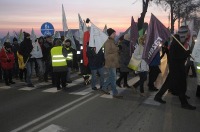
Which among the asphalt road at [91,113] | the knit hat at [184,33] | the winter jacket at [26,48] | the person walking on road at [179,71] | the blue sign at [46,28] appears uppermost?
the blue sign at [46,28]

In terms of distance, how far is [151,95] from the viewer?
1132 centimetres

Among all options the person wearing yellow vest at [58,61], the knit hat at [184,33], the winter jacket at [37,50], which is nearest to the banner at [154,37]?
the knit hat at [184,33]

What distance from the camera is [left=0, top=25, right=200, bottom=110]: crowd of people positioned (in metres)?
9.48

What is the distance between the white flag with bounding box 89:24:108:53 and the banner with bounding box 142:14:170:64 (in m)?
1.86

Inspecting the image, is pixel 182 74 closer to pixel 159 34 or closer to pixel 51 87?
pixel 159 34

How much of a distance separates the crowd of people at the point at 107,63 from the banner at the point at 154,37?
1.79ft

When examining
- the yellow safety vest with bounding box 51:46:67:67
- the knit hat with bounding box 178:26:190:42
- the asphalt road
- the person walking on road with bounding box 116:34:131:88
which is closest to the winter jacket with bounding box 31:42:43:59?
the yellow safety vest with bounding box 51:46:67:67

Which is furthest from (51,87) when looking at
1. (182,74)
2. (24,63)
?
(182,74)

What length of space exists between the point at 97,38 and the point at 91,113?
12.1ft

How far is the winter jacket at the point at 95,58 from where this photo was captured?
12.2m

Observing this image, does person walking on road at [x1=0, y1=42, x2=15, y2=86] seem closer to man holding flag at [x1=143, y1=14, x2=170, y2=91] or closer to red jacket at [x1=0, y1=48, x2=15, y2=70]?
red jacket at [x1=0, y1=48, x2=15, y2=70]

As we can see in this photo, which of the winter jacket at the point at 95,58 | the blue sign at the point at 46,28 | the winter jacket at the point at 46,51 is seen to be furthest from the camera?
the blue sign at the point at 46,28

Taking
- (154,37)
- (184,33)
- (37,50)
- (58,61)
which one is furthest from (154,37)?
(37,50)

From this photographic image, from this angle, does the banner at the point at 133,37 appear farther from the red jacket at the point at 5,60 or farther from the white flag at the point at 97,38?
the red jacket at the point at 5,60
